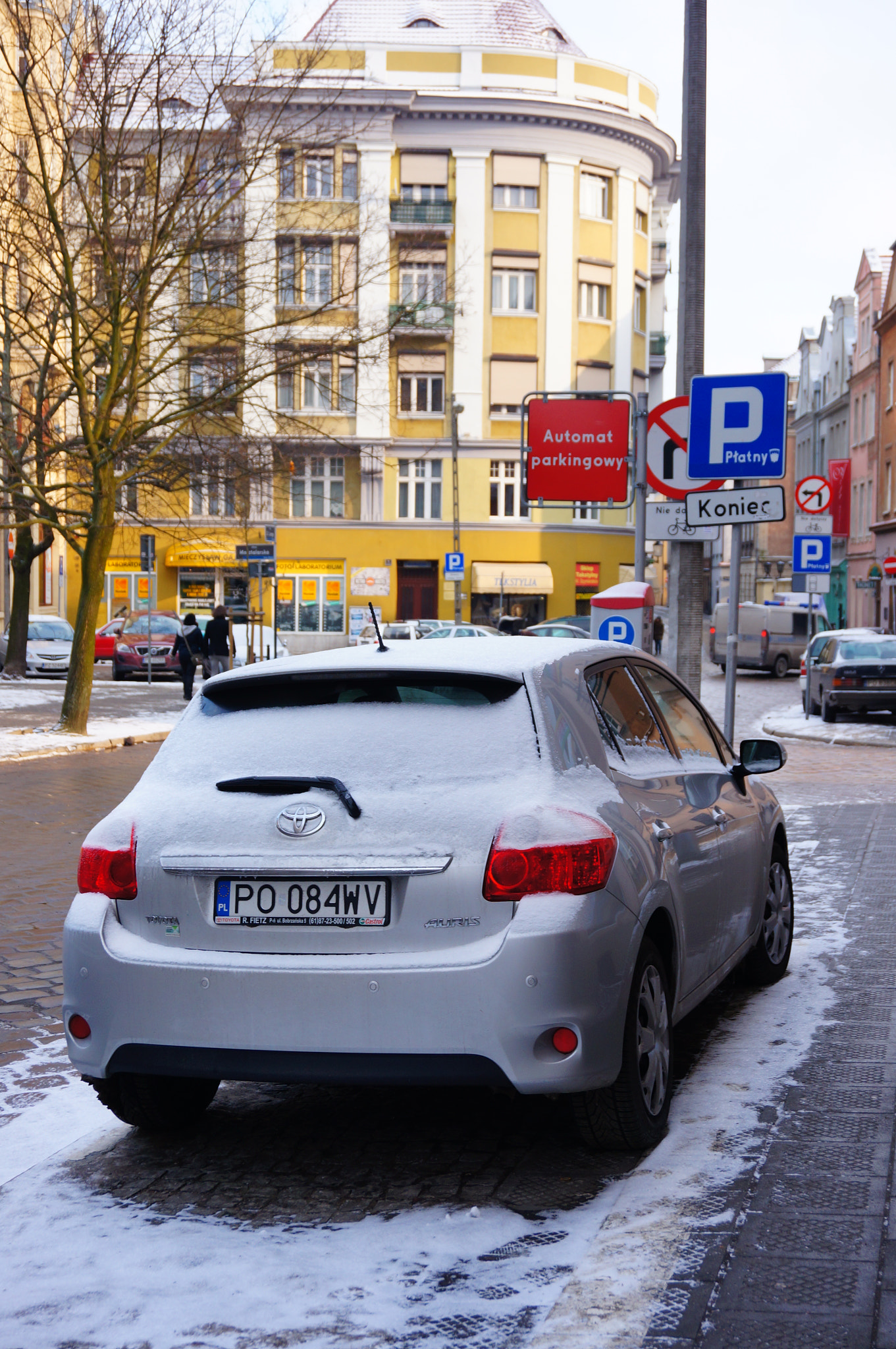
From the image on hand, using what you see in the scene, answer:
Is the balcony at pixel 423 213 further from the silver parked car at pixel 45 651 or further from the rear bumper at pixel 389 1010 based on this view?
the rear bumper at pixel 389 1010

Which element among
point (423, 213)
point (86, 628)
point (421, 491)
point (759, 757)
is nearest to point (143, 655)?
point (86, 628)

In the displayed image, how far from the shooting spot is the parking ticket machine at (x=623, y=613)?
1546cm

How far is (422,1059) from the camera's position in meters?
4.06

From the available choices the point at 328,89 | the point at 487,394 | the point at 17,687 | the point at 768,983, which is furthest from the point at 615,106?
the point at 768,983

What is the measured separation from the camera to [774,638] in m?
46.7

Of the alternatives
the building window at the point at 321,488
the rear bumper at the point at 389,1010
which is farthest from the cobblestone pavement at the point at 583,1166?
the building window at the point at 321,488

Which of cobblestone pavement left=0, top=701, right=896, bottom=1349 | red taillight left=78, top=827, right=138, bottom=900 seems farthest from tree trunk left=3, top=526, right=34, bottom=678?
red taillight left=78, top=827, right=138, bottom=900

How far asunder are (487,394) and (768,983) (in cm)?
5135

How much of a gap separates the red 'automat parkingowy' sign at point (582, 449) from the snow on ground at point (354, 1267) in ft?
43.4

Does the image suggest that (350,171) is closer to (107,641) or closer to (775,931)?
(107,641)

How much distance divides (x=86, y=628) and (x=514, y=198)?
40.7m

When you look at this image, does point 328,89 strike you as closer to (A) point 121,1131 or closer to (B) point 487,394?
(A) point 121,1131

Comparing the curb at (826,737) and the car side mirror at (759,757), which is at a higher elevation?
the car side mirror at (759,757)

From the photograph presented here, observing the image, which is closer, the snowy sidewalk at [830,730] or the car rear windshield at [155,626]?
the snowy sidewalk at [830,730]
